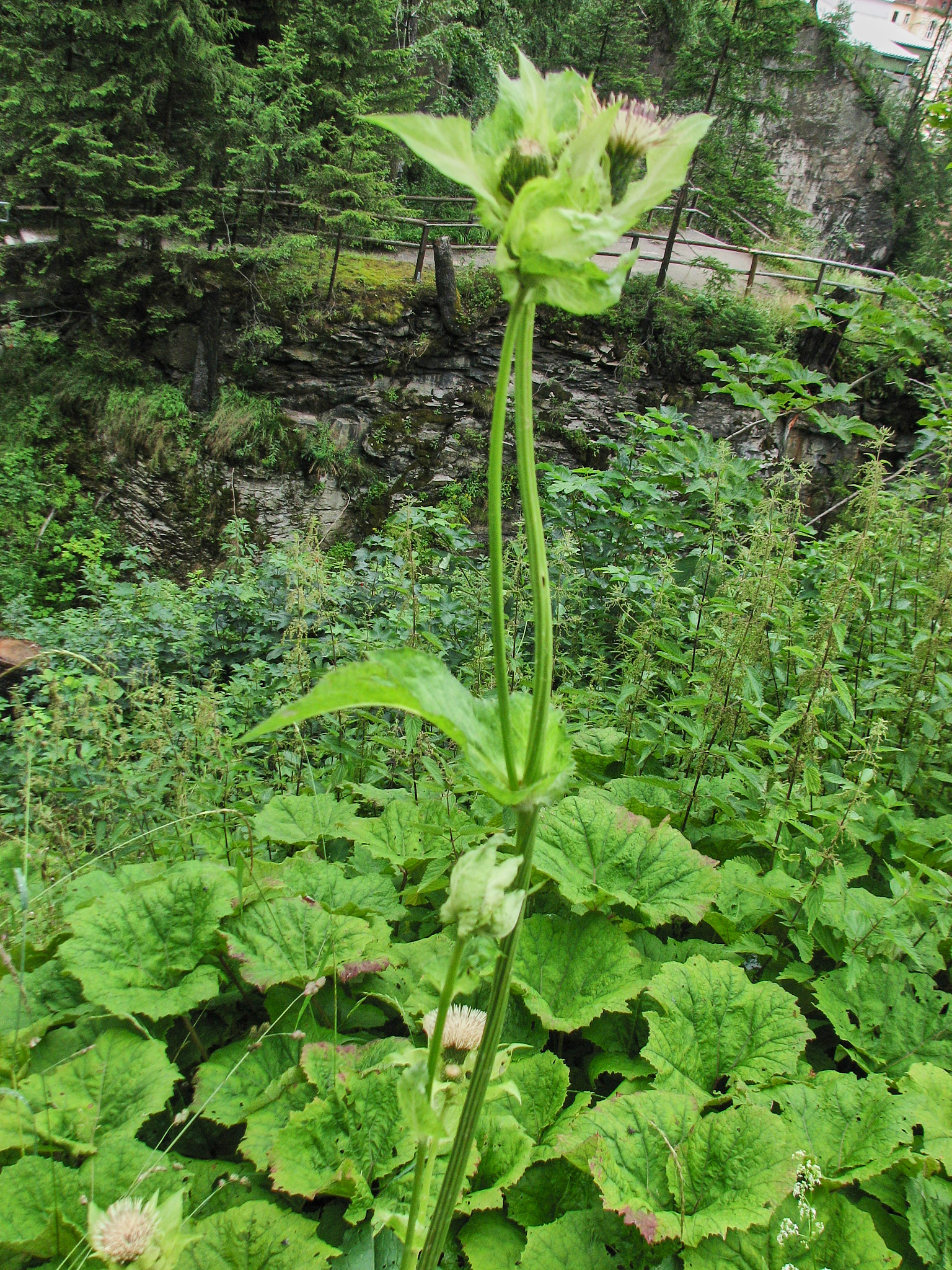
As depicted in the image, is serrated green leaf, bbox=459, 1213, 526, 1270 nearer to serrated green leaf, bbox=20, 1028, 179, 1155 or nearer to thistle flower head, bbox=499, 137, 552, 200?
serrated green leaf, bbox=20, 1028, 179, 1155

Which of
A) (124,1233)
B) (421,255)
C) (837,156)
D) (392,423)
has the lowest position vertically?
(392,423)

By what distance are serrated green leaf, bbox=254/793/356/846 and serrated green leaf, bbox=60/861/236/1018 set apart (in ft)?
1.03

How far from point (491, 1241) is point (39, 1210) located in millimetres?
667

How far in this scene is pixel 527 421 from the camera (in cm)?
60

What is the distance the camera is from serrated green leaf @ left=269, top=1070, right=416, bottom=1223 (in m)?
1.04

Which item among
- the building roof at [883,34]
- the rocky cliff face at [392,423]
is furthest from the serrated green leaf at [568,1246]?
the building roof at [883,34]

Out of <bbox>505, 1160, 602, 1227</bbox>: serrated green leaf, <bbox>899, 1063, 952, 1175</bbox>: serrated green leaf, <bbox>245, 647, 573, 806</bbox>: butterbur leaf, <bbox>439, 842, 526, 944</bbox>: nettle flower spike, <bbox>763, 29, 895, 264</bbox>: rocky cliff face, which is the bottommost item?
<bbox>505, 1160, 602, 1227</bbox>: serrated green leaf

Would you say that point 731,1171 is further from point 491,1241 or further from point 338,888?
point 338,888

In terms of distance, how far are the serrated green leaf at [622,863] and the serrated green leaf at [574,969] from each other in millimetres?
73

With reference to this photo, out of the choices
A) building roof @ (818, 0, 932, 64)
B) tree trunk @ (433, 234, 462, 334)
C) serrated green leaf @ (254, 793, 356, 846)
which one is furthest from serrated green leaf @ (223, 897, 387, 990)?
building roof @ (818, 0, 932, 64)

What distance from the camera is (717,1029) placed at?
1355 mm

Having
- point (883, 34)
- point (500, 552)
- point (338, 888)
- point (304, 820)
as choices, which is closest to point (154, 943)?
point (338, 888)

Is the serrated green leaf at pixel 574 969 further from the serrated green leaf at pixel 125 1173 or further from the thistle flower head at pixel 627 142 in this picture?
the thistle flower head at pixel 627 142

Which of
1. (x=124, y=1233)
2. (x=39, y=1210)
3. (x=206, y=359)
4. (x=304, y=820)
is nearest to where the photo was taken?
(x=124, y=1233)
